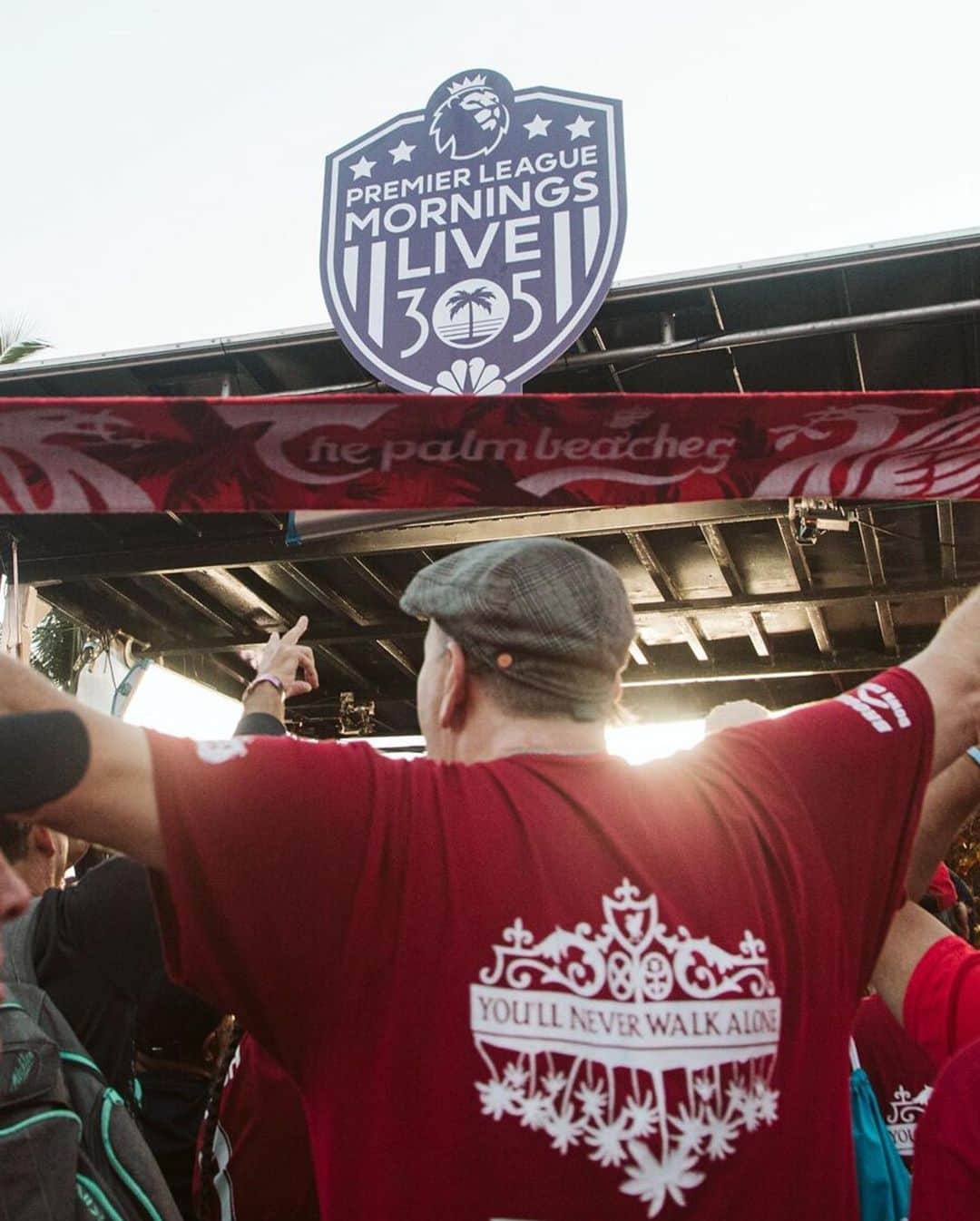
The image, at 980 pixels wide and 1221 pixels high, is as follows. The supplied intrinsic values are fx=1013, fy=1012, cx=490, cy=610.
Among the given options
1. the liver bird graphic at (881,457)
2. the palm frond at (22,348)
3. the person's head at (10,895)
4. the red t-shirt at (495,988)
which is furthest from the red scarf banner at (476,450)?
the palm frond at (22,348)

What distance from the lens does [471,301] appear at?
471 centimetres

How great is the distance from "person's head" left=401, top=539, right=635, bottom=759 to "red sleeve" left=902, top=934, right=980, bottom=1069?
71 cm

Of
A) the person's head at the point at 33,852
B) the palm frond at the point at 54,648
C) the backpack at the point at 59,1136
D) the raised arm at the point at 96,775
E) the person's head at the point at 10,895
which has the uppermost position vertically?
the raised arm at the point at 96,775

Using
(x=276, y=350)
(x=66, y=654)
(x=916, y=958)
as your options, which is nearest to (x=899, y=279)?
(x=276, y=350)

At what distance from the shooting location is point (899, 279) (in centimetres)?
455

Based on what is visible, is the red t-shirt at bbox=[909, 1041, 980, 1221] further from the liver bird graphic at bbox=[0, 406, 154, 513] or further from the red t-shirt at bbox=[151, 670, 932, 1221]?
the liver bird graphic at bbox=[0, 406, 154, 513]

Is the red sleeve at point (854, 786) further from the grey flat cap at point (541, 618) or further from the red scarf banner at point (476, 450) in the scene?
the red scarf banner at point (476, 450)

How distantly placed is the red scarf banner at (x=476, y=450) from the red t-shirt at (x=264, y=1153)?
4.51 ft

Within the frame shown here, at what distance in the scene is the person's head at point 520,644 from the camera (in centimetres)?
123

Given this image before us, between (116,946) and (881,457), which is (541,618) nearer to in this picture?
(116,946)

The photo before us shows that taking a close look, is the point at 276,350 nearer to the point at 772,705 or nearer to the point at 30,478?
the point at 30,478

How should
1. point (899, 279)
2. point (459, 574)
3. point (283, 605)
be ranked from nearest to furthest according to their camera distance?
point (459, 574)
point (899, 279)
point (283, 605)

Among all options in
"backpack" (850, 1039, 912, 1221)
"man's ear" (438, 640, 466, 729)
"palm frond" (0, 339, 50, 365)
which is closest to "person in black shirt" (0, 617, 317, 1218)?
"man's ear" (438, 640, 466, 729)

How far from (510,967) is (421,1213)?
0.25 metres
